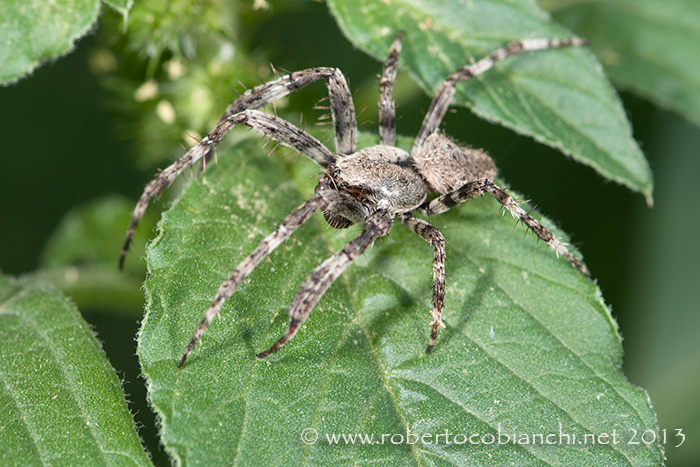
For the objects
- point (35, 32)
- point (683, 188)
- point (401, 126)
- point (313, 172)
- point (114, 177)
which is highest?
point (35, 32)

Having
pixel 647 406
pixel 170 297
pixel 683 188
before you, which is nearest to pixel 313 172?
pixel 170 297

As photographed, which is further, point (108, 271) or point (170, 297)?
point (108, 271)

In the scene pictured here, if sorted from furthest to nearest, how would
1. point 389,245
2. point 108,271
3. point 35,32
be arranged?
point 108,271, point 389,245, point 35,32

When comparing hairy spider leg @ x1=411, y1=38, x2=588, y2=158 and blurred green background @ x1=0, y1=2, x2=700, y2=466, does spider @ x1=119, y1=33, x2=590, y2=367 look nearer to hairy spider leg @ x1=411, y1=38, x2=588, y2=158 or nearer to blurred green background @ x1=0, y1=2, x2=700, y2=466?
hairy spider leg @ x1=411, y1=38, x2=588, y2=158

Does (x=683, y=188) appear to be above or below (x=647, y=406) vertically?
below

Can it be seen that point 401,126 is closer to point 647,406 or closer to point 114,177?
point 114,177

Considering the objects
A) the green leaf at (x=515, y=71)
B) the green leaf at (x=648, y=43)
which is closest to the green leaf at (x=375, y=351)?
the green leaf at (x=515, y=71)

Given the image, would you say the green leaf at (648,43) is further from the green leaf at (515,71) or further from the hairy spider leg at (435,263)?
the hairy spider leg at (435,263)
